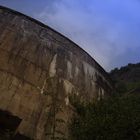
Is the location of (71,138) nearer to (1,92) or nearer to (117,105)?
(117,105)

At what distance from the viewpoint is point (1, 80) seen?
38.9ft

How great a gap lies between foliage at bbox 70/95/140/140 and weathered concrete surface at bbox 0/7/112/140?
34.8 inches

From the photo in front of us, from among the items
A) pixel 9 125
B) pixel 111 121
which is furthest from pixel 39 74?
pixel 111 121

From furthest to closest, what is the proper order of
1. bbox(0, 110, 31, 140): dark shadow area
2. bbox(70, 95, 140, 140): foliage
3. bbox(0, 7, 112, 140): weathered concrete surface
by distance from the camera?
1. bbox(0, 7, 112, 140): weathered concrete surface
2. bbox(0, 110, 31, 140): dark shadow area
3. bbox(70, 95, 140, 140): foliage

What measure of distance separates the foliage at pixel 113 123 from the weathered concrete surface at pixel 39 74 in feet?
2.90

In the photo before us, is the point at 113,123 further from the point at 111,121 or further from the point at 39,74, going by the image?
the point at 39,74

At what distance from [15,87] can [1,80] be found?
18.8 inches

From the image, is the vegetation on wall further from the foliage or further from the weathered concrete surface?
the weathered concrete surface

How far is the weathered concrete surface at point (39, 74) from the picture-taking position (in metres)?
11.5

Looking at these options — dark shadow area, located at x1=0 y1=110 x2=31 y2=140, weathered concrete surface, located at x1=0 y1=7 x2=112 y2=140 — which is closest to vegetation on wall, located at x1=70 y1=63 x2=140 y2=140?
weathered concrete surface, located at x1=0 y1=7 x2=112 y2=140

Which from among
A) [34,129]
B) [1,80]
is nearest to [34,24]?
[1,80]

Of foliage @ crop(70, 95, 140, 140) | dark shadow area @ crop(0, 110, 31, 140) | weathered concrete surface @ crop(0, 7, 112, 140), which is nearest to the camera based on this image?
foliage @ crop(70, 95, 140, 140)

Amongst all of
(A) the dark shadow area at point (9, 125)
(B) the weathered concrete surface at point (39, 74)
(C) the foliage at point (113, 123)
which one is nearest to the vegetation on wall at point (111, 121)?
(C) the foliage at point (113, 123)

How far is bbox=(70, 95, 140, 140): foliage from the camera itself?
9.59 m
